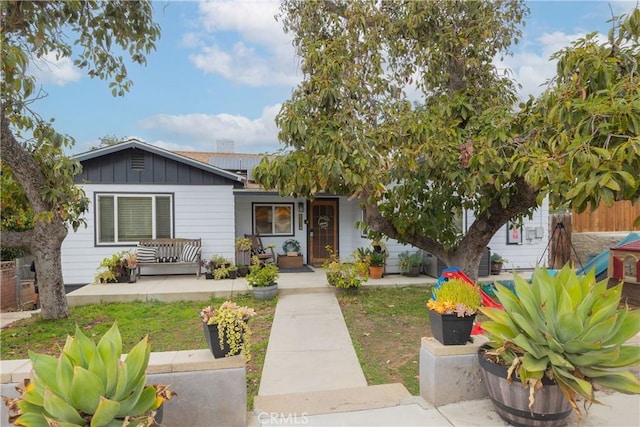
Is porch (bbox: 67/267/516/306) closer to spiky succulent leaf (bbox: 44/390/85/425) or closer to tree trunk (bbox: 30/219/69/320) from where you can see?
tree trunk (bbox: 30/219/69/320)

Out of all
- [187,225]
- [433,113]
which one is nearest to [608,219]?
[433,113]

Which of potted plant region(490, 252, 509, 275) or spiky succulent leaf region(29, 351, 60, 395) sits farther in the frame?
potted plant region(490, 252, 509, 275)

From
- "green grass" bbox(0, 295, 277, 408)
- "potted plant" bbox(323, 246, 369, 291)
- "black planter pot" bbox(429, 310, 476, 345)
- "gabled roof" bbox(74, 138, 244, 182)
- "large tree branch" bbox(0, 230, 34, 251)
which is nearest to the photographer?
"black planter pot" bbox(429, 310, 476, 345)

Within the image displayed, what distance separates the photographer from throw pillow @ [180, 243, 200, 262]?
8.92 meters

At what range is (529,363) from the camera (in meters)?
2.42

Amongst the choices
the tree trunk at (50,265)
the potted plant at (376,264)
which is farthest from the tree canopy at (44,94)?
the potted plant at (376,264)

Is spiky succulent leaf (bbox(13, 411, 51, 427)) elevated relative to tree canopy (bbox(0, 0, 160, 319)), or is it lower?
lower

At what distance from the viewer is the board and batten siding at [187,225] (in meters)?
8.89

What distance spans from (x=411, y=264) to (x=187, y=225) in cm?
597

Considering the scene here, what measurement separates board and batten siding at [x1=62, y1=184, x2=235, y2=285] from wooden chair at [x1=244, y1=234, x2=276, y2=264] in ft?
3.01

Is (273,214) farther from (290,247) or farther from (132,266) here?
(132,266)

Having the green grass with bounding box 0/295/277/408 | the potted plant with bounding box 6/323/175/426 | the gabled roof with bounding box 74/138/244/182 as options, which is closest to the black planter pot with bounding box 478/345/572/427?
the green grass with bounding box 0/295/277/408

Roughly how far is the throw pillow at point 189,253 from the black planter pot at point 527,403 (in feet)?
25.2

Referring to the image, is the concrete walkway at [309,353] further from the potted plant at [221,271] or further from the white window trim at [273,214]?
the white window trim at [273,214]
